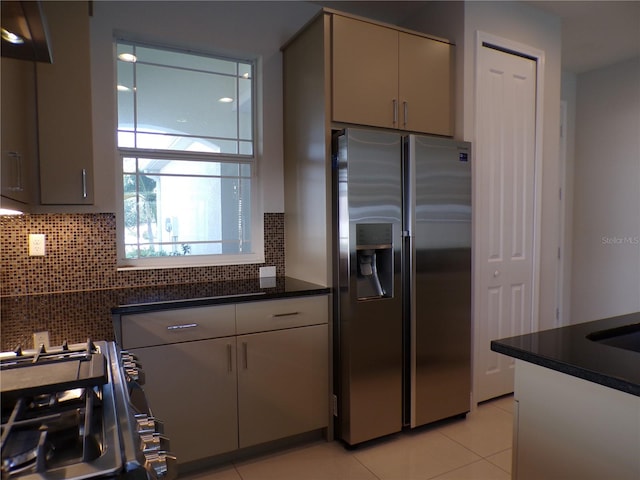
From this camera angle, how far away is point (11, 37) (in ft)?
3.19

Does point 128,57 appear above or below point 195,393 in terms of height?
above

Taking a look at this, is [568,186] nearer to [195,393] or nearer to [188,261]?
[188,261]

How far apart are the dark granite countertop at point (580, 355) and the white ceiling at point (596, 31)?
2641mm

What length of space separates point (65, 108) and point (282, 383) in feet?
5.73

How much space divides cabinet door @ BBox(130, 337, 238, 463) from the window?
0.77m

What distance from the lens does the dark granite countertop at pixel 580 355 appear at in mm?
1022

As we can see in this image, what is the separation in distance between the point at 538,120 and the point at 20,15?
3161mm

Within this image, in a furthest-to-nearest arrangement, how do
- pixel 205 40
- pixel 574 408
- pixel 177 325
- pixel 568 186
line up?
pixel 568 186 → pixel 205 40 → pixel 177 325 → pixel 574 408

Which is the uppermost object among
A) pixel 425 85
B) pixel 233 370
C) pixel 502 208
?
pixel 425 85

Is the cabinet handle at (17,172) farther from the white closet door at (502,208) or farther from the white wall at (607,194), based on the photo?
the white wall at (607,194)

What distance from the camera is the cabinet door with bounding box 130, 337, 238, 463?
79.6 inches

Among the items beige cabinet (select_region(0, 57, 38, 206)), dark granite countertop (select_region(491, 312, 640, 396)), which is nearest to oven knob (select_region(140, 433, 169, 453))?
dark granite countertop (select_region(491, 312, 640, 396))

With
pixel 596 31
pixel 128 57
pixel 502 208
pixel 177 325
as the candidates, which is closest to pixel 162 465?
pixel 177 325

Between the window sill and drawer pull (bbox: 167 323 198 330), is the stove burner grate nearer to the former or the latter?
drawer pull (bbox: 167 323 198 330)
